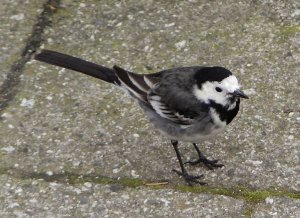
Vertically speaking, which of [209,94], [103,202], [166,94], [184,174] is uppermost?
[209,94]

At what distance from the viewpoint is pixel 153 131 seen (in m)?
4.83

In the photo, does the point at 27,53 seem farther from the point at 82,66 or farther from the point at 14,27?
the point at 82,66

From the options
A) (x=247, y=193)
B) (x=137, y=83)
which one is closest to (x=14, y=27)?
(x=137, y=83)

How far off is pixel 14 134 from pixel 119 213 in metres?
1.02

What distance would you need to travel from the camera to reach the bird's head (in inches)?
162

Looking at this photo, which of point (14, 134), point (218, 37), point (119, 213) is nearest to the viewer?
point (119, 213)

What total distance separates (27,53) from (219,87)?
1862 mm

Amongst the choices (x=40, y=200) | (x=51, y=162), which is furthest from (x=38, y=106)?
(x=40, y=200)

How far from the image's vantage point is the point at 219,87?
13.6 ft

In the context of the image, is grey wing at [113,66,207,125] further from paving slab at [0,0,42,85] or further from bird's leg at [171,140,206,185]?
paving slab at [0,0,42,85]

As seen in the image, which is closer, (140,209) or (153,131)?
(140,209)

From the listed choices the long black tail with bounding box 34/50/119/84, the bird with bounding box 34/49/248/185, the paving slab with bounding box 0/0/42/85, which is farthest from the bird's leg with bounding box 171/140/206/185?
the paving slab with bounding box 0/0/42/85

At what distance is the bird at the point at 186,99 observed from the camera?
164 inches

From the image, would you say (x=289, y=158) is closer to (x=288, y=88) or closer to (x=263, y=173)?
(x=263, y=173)
